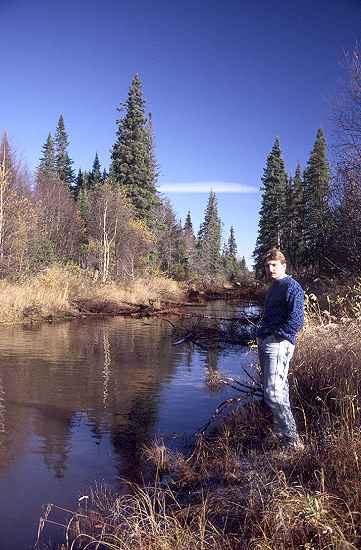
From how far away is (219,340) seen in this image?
14.9 m

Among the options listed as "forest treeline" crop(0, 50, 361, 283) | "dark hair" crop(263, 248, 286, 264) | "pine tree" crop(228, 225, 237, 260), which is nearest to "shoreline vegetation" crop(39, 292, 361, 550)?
"dark hair" crop(263, 248, 286, 264)

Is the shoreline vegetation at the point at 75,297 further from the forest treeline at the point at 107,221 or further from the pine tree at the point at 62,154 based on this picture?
the pine tree at the point at 62,154

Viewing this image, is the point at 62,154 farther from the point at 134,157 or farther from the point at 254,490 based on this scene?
the point at 254,490

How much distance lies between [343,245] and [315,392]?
9.14m

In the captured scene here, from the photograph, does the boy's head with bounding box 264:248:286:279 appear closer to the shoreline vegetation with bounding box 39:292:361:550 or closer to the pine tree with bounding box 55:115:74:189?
the shoreline vegetation with bounding box 39:292:361:550

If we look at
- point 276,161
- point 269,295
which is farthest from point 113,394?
point 276,161

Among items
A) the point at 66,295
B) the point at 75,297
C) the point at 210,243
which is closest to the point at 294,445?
the point at 66,295

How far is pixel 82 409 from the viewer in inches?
311

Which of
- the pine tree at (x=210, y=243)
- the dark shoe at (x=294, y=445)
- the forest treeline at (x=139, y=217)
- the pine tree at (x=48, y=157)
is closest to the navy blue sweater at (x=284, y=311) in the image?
the dark shoe at (x=294, y=445)

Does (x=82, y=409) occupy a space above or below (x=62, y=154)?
below

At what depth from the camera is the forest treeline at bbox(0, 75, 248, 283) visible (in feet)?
70.7

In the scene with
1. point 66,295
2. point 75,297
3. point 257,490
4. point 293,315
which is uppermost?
point 293,315

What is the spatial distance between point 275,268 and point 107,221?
2536cm

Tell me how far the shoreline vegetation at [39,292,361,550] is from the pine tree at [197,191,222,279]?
43.7 meters
